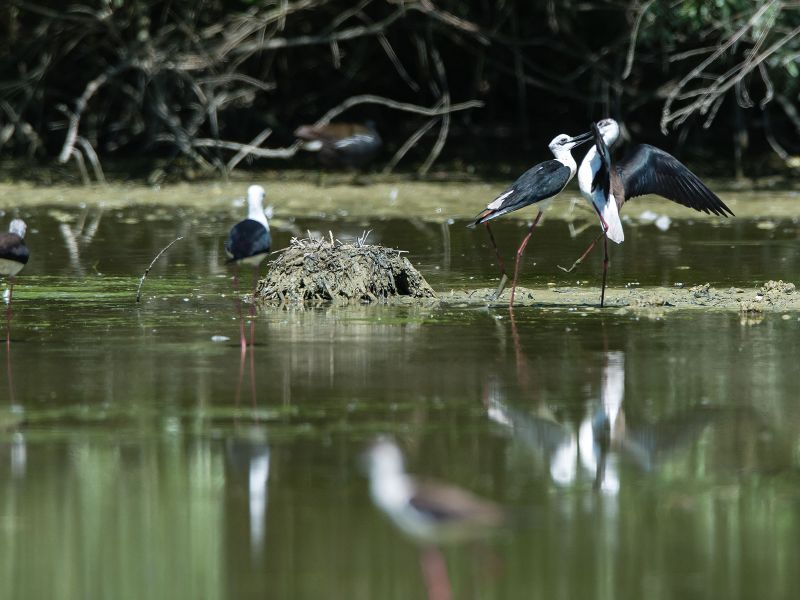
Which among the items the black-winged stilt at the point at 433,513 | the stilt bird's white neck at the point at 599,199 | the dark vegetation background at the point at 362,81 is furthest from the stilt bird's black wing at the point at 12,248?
the dark vegetation background at the point at 362,81

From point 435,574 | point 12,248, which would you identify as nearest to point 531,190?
point 12,248

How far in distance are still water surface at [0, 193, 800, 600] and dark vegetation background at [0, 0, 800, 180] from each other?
920cm

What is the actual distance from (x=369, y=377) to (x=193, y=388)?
2.76 ft

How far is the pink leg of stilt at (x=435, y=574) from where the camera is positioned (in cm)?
461

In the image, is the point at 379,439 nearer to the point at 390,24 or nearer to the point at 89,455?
the point at 89,455

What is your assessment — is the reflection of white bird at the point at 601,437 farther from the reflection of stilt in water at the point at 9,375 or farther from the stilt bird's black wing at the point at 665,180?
the stilt bird's black wing at the point at 665,180

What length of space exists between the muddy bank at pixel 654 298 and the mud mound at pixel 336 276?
36 centimetres

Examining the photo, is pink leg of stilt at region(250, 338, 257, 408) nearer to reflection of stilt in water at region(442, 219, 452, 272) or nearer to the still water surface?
the still water surface

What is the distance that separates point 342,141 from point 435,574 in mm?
15962

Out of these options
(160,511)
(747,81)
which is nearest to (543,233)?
(747,81)

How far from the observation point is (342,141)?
20.4 meters

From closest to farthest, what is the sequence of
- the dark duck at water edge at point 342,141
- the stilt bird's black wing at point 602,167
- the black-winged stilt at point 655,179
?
the stilt bird's black wing at point 602,167 → the black-winged stilt at point 655,179 → the dark duck at water edge at point 342,141

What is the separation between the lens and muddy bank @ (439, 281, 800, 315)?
32.9 feet

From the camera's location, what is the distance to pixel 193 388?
24.6 ft
